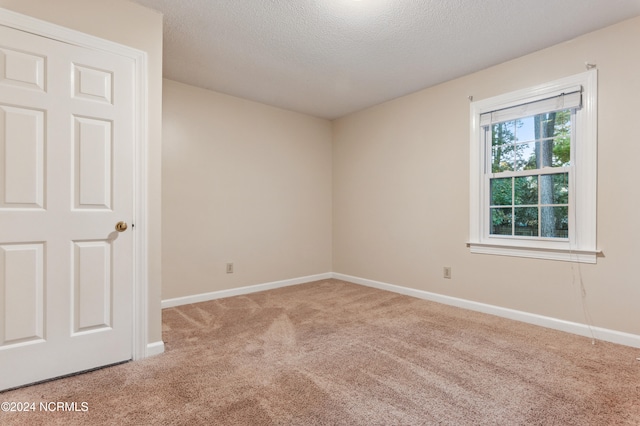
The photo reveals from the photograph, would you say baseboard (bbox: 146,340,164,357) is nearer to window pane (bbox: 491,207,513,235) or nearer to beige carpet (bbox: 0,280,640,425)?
beige carpet (bbox: 0,280,640,425)

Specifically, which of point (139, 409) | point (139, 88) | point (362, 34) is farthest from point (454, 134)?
point (139, 409)

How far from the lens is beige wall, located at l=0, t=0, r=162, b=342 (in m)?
2.01

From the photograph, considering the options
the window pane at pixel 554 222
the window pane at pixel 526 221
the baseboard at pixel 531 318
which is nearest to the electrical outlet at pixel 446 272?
the baseboard at pixel 531 318

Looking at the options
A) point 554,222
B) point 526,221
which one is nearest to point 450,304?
point 526,221

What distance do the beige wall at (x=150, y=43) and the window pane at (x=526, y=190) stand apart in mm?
3153

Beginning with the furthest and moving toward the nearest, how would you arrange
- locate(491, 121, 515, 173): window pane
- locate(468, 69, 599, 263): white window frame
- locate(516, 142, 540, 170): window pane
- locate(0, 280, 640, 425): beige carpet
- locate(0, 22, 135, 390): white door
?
locate(491, 121, 515, 173): window pane
locate(516, 142, 540, 170): window pane
locate(468, 69, 599, 263): white window frame
locate(0, 22, 135, 390): white door
locate(0, 280, 640, 425): beige carpet

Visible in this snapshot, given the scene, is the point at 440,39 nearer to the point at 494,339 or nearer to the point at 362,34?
the point at 362,34

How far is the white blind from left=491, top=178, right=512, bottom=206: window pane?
587 mm

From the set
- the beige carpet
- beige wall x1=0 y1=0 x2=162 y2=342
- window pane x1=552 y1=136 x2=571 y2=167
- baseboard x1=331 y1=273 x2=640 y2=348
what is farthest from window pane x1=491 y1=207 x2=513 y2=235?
beige wall x1=0 y1=0 x2=162 y2=342

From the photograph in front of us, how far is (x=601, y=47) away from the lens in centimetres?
249

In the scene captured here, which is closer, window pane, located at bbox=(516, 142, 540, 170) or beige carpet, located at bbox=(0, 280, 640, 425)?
beige carpet, located at bbox=(0, 280, 640, 425)

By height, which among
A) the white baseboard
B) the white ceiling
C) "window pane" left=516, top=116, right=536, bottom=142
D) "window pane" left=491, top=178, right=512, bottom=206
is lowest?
the white baseboard

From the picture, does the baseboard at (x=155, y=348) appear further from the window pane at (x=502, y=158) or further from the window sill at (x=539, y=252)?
the window pane at (x=502, y=158)

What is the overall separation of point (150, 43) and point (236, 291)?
270 cm
